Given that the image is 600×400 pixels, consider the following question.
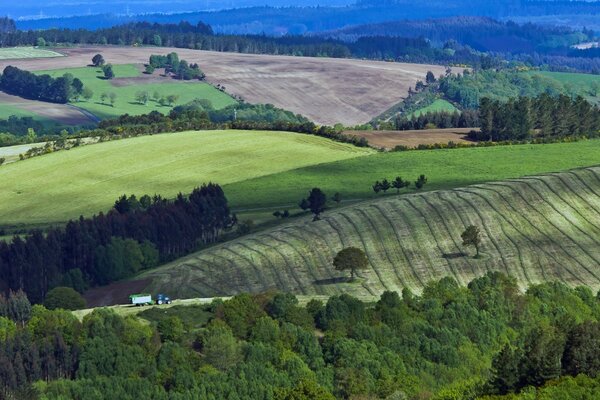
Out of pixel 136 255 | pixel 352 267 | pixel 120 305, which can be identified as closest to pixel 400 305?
pixel 352 267

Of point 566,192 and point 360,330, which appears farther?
point 566,192

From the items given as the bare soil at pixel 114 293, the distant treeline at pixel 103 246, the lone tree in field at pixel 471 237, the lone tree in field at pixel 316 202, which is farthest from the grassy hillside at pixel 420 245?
the distant treeline at pixel 103 246

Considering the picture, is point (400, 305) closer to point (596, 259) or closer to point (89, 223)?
point (596, 259)

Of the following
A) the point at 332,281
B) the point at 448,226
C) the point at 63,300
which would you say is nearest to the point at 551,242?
the point at 448,226

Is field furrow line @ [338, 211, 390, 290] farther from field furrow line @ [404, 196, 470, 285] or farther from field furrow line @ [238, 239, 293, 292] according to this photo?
field furrow line @ [238, 239, 293, 292]

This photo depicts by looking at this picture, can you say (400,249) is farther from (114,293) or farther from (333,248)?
(114,293)

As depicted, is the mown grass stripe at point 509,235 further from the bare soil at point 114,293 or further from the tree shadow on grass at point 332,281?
the bare soil at point 114,293

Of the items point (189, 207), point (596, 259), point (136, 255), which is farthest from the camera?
point (189, 207)
